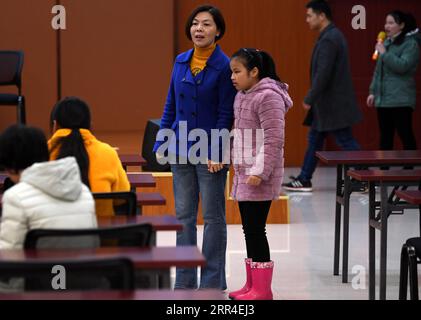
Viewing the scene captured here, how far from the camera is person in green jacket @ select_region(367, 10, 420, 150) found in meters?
8.73

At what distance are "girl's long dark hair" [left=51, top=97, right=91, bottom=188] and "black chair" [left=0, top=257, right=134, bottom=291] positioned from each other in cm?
112

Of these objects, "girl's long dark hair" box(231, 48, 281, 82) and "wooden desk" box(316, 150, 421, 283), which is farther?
"wooden desk" box(316, 150, 421, 283)

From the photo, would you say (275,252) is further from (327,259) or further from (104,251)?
(104,251)

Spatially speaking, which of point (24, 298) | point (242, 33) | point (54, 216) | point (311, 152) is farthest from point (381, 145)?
point (24, 298)

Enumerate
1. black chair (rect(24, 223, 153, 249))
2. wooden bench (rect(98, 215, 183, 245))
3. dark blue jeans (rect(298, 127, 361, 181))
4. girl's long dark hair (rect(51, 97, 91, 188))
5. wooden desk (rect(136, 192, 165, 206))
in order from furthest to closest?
dark blue jeans (rect(298, 127, 361, 181)) → wooden desk (rect(136, 192, 165, 206)) → girl's long dark hair (rect(51, 97, 91, 188)) → wooden bench (rect(98, 215, 183, 245)) → black chair (rect(24, 223, 153, 249))

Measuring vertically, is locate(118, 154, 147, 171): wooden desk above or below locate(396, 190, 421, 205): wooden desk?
below

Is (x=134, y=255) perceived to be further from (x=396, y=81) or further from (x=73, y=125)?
(x=396, y=81)

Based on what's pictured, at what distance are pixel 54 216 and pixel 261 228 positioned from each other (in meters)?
1.90

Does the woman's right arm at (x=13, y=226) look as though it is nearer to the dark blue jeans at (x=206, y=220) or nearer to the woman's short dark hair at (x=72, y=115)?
the woman's short dark hair at (x=72, y=115)

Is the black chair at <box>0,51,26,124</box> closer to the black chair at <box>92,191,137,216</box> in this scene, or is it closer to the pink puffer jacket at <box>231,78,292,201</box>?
the pink puffer jacket at <box>231,78,292,201</box>

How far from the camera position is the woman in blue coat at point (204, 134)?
4.96 metres

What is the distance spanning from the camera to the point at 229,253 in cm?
635

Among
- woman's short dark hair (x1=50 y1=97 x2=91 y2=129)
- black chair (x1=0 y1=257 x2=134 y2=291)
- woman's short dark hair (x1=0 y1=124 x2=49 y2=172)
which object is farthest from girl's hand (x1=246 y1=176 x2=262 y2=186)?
black chair (x1=0 y1=257 x2=134 y2=291)

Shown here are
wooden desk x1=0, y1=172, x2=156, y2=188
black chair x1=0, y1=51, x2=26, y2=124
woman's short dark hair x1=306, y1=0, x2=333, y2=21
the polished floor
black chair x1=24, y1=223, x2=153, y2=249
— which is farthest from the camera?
black chair x1=0, y1=51, x2=26, y2=124
